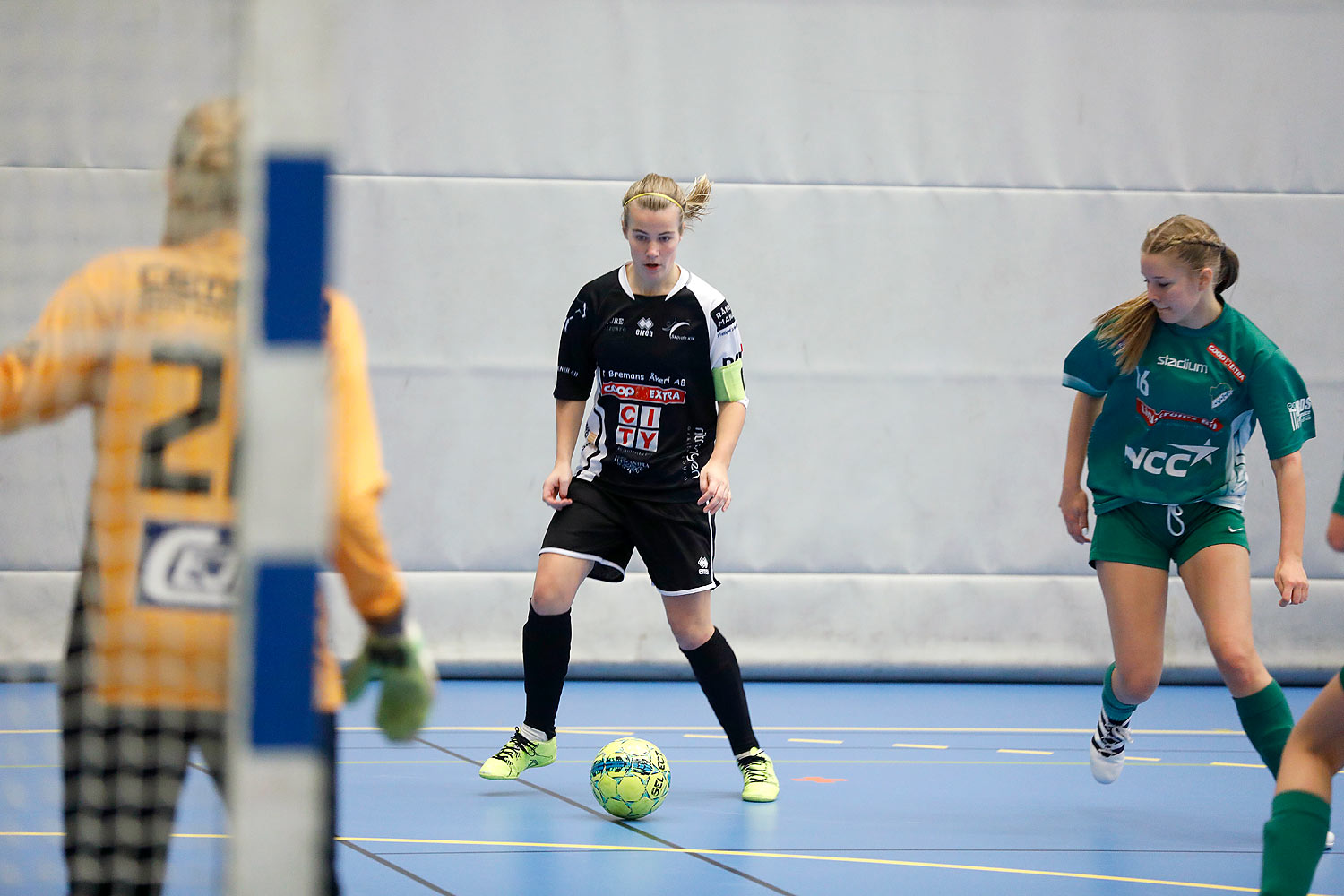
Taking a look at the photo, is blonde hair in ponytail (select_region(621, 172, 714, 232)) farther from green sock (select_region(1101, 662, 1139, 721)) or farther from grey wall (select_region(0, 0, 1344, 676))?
grey wall (select_region(0, 0, 1344, 676))

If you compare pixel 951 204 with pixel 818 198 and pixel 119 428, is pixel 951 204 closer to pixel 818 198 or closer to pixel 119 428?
pixel 818 198

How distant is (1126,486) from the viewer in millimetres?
4086

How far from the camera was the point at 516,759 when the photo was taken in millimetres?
4500

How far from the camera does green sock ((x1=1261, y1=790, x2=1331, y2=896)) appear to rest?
2.66m

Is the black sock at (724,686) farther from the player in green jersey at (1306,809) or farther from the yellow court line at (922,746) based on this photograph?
the player in green jersey at (1306,809)

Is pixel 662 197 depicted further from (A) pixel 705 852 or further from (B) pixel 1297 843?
(B) pixel 1297 843

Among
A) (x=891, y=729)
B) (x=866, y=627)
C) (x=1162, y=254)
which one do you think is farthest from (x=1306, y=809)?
(x=866, y=627)

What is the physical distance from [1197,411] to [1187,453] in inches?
5.0

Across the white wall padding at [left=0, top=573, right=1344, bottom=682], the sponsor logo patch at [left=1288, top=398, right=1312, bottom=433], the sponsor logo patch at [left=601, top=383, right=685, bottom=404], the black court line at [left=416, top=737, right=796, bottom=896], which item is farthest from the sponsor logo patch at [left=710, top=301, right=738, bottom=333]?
the white wall padding at [left=0, top=573, right=1344, bottom=682]

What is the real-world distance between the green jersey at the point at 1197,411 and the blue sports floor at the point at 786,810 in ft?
3.41

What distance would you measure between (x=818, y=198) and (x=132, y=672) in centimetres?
569

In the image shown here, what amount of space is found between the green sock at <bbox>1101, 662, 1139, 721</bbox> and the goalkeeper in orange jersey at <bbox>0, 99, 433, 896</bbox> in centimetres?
290

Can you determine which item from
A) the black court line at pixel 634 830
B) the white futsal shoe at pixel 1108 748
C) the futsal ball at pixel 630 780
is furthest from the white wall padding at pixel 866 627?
the futsal ball at pixel 630 780

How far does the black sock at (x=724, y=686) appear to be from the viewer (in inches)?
174
